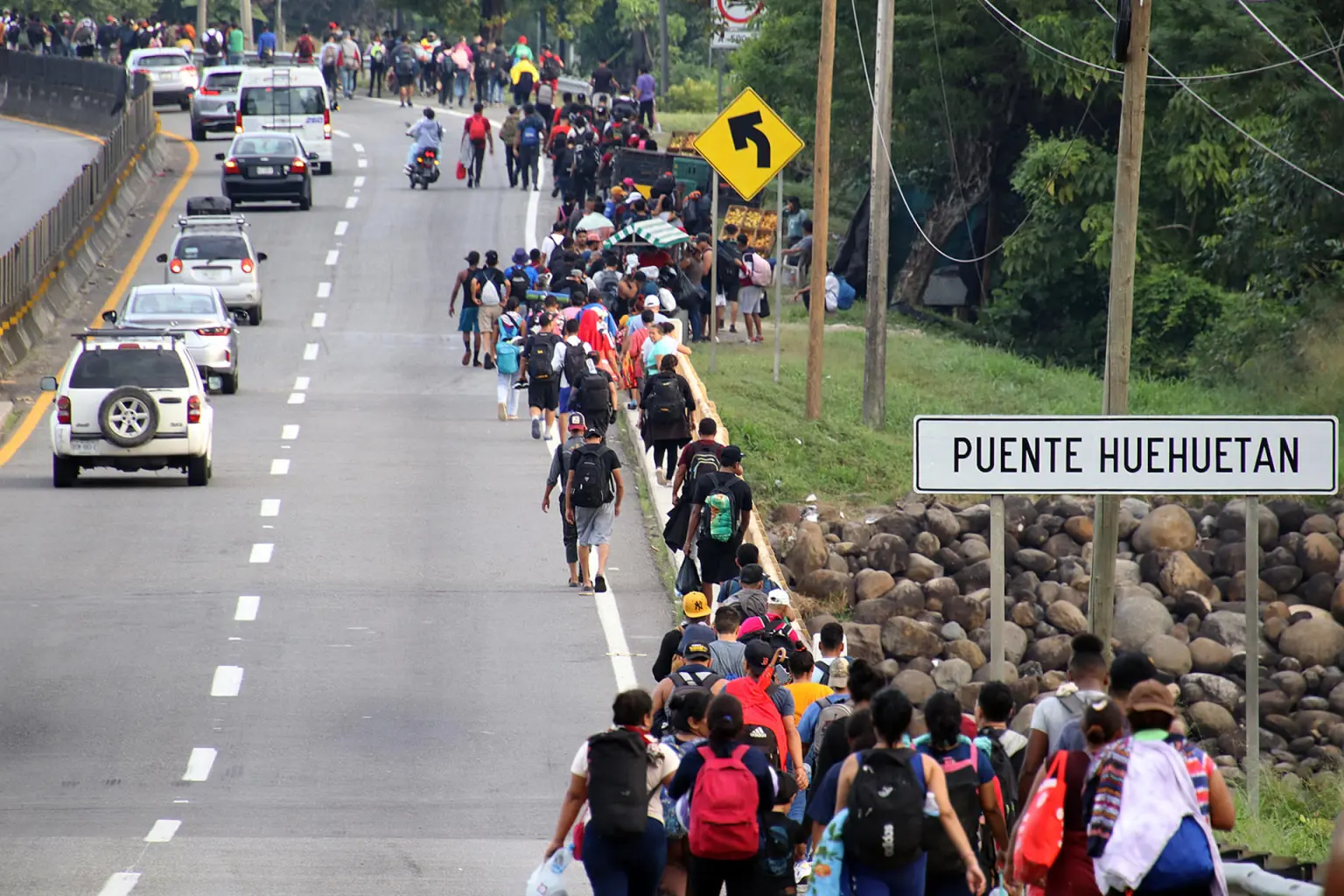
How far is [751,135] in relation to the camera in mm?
24844

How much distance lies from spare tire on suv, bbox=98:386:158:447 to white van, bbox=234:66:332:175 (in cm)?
2910

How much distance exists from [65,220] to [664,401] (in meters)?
21.9

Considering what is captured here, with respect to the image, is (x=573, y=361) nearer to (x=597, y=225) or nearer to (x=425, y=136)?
(x=597, y=225)

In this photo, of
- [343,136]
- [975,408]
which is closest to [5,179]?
[343,136]

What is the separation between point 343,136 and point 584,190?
18.7 meters

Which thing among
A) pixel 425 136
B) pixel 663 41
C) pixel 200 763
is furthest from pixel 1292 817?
pixel 663 41

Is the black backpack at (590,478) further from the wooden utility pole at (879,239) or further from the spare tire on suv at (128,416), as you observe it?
the wooden utility pole at (879,239)

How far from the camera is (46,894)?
426 inches

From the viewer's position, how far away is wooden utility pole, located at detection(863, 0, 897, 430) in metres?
26.5

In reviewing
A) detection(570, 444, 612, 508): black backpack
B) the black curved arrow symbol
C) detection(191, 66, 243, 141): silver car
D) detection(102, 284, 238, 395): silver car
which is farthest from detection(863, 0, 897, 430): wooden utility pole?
detection(191, 66, 243, 141): silver car

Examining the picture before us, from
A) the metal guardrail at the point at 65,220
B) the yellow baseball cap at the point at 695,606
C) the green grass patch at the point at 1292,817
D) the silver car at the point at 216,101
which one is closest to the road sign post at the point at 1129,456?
the green grass patch at the point at 1292,817

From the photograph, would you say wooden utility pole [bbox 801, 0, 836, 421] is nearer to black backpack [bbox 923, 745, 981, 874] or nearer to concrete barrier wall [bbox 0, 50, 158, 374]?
concrete barrier wall [bbox 0, 50, 158, 374]

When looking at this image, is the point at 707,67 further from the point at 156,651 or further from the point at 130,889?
the point at 130,889

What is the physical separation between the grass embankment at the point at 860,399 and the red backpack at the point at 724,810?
50.8 feet
